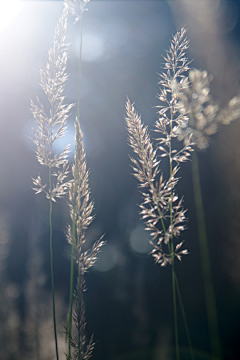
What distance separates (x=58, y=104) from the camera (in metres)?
0.65

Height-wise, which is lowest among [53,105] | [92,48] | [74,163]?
[74,163]

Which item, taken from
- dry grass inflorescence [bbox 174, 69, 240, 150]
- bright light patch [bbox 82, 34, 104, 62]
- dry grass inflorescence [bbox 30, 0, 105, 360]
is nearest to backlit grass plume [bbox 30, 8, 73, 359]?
dry grass inflorescence [bbox 30, 0, 105, 360]

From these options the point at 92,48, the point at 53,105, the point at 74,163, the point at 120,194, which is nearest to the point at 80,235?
the point at 74,163

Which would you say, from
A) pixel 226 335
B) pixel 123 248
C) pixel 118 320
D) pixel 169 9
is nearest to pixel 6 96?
pixel 169 9

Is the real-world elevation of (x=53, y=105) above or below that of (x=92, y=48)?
below

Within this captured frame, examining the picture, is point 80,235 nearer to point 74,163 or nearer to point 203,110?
point 74,163

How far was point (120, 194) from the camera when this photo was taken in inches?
74.6

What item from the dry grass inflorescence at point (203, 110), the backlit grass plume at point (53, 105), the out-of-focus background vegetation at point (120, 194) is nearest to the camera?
the dry grass inflorescence at point (203, 110)

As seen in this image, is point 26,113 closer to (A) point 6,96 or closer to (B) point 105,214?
(A) point 6,96

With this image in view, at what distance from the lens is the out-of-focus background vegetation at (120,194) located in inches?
58.4

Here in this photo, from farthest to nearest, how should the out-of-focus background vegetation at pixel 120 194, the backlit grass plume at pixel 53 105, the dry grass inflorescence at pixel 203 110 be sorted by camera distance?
the out-of-focus background vegetation at pixel 120 194 < the backlit grass plume at pixel 53 105 < the dry grass inflorescence at pixel 203 110

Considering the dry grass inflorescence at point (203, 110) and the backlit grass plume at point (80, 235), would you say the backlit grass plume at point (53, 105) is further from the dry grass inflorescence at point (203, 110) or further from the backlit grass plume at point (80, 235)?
the dry grass inflorescence at point (203, 110)

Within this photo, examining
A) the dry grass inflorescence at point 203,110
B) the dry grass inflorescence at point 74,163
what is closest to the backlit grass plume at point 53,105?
the dry grass inflorescence at point 74,163

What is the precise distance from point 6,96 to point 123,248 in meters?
1.67
